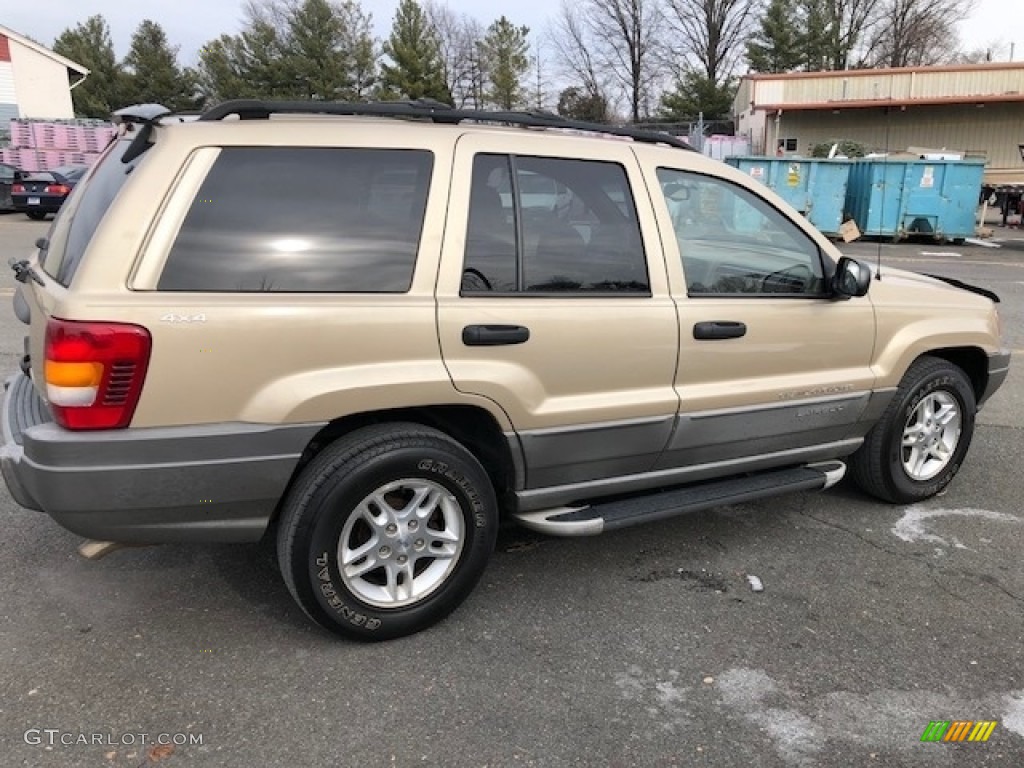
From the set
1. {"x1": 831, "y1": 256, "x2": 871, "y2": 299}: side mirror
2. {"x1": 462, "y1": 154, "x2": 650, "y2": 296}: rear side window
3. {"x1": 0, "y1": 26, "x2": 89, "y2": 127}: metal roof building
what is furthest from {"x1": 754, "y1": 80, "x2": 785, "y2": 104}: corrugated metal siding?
{"x1": 0, "y1": 26, "x2": 89, "y2": 127}: metal roof building

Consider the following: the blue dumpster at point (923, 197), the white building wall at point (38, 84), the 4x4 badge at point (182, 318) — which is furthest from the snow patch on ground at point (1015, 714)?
the white building wall at point (38, 84)

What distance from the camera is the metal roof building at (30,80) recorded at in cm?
3784

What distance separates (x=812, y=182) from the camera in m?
19.0

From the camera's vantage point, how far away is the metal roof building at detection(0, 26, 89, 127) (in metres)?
37.8

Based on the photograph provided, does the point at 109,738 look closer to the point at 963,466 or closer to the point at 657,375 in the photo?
the point at 657,375

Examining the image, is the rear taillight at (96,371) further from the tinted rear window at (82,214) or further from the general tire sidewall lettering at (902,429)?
the general tire sidewall lettering at (902,429)

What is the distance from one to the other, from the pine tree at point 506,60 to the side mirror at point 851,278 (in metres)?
52.5

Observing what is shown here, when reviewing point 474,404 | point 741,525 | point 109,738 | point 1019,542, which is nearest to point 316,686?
point 109,738

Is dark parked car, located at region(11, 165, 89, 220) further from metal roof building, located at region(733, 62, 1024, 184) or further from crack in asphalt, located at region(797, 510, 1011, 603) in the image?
metal roof building, located at region(733, 62, 1024, 184)

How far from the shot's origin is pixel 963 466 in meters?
4.89

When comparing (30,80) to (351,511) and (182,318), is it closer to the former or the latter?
(182,318)

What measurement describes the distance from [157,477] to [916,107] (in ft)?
106

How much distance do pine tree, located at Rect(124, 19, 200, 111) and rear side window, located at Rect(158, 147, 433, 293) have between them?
5733 centimetres

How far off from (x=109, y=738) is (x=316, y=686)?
0.62m
